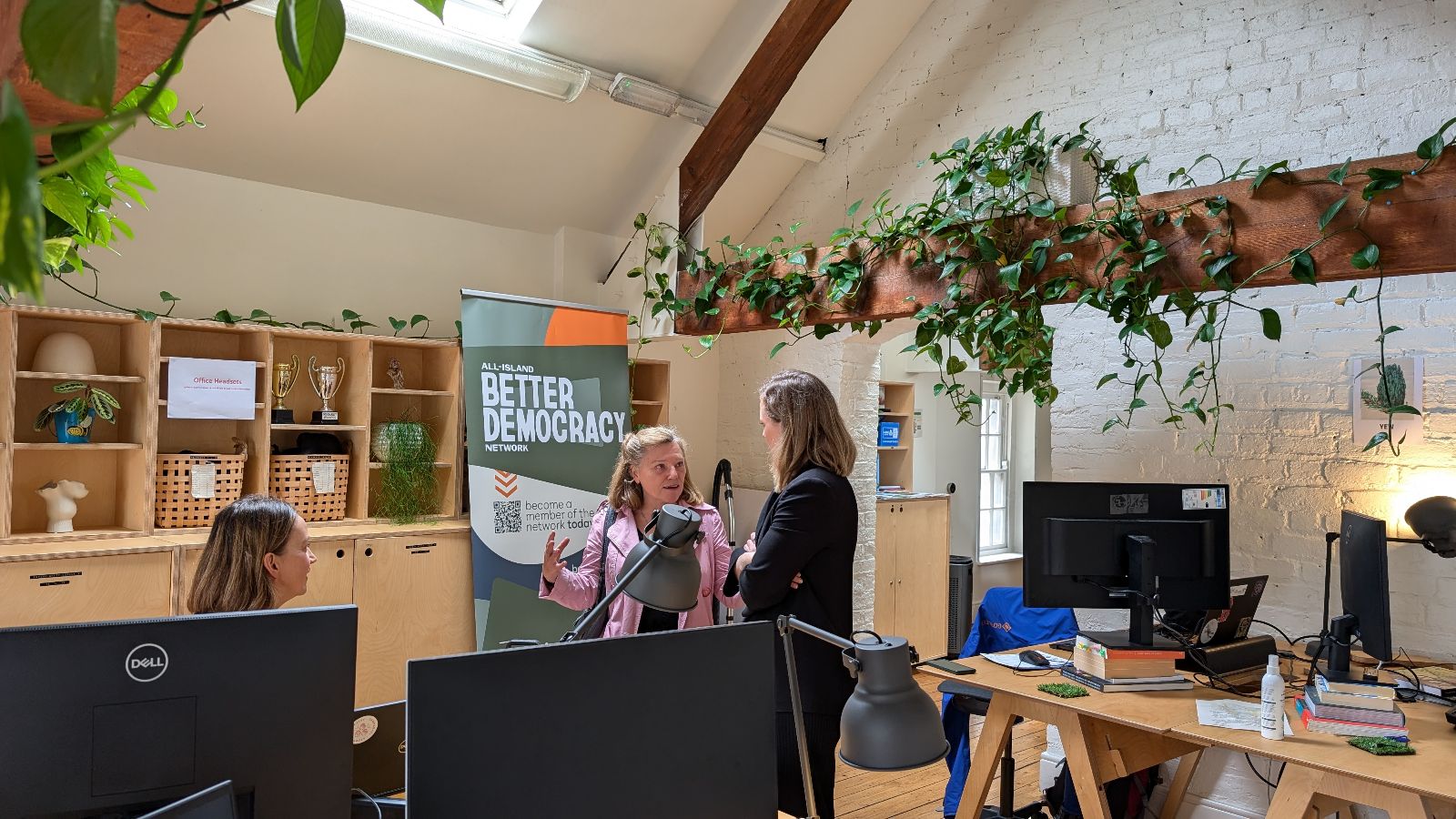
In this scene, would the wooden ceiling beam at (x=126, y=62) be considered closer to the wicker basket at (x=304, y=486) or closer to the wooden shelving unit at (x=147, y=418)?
the wooden shelving unit at (x=147, y=418)

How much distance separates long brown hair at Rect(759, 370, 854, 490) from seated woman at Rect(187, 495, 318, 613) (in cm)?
133

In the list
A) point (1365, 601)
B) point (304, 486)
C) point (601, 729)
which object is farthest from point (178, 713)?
point (304, 486)

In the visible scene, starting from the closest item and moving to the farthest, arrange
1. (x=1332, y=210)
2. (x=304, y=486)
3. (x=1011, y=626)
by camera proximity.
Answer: (x=1332, y=210), (x=1011, y=626), (x=304, y=486)

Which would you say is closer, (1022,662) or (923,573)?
(1022,662)

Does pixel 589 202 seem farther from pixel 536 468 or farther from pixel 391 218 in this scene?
pixel 536 468

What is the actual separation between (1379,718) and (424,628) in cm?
381

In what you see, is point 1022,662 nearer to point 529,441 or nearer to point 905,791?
point 905,791

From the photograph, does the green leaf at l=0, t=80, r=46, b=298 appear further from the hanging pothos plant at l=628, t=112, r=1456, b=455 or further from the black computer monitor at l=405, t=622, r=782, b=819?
the hanging pothos plant at l=628, t=112, r=1456, b=455

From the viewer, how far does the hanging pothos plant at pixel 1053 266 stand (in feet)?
9.81

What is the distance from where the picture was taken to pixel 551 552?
8.09ft

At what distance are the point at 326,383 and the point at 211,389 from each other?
0.55 meters

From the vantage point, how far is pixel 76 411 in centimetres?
400

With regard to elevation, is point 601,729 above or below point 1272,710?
above

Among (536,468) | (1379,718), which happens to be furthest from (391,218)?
(1379,718)
